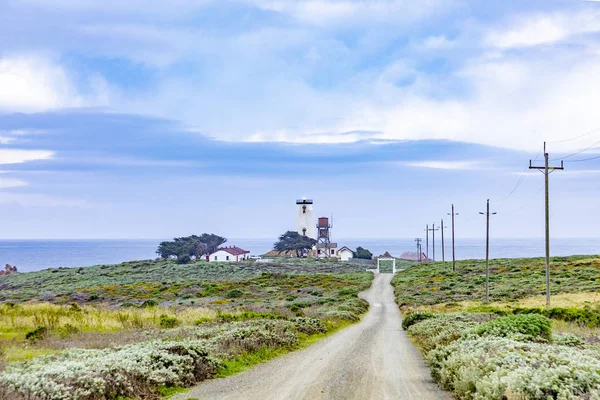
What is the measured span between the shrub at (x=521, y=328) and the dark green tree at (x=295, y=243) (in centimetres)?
12448

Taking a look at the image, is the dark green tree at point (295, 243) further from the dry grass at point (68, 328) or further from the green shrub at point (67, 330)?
the green shrub at point (67, 330)

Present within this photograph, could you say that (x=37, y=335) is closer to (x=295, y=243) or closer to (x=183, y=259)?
(x=183, y=259)

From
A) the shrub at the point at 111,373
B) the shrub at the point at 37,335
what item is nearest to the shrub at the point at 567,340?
the shrub at the point at 111,373

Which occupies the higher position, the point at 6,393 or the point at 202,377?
the point at 6,393

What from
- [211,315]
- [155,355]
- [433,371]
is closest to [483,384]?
[433,371]

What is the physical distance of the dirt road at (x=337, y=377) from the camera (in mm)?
11578

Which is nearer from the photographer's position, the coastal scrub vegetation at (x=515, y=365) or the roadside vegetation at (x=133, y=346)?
the coastal scrub vegetation at (x=515, y=365)

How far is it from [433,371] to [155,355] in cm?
660

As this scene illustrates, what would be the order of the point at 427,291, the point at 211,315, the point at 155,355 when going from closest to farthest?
the point at 155,355 < the point at 211,315 < the point at 427,291

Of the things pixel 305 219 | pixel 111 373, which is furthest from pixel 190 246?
pixel 111 373

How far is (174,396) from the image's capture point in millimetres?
11477

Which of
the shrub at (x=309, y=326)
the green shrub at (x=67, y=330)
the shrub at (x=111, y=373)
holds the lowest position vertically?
the shrub at (x=309, y=326)

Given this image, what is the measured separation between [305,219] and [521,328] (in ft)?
417

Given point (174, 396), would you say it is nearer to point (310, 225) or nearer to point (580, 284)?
point (580, 284)
